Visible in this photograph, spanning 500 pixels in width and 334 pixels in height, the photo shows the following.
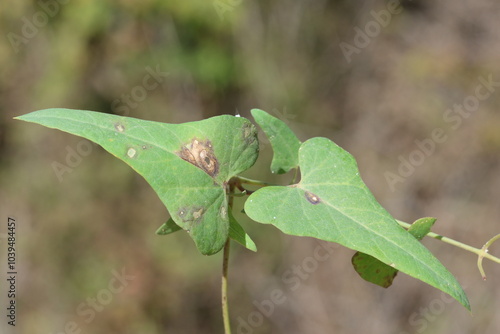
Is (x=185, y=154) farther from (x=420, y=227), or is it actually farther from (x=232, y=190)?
Answer: (x=420, y=227)

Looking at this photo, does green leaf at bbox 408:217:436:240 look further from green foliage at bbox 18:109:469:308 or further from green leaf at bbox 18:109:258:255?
green leaf at bbox 18:109:258:255

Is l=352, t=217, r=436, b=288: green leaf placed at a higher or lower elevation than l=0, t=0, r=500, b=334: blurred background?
higher

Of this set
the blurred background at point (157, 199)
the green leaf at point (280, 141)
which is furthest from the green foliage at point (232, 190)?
the blurred background at point (157, 199)

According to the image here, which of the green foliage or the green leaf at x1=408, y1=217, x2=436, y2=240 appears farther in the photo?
the green leaf at x1=408, y1=217, x2=436, y2=240

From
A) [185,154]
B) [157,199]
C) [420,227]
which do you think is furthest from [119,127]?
[157,199]

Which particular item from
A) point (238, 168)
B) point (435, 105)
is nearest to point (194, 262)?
point (435, 105)

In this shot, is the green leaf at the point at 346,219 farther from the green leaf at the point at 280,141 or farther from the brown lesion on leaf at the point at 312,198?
the green leaf at the point at 280,141

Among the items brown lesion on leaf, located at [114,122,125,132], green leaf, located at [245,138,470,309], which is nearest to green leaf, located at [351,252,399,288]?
green leaf, located at [245,138,470,309]

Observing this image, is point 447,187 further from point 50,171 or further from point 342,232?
point 342,232
